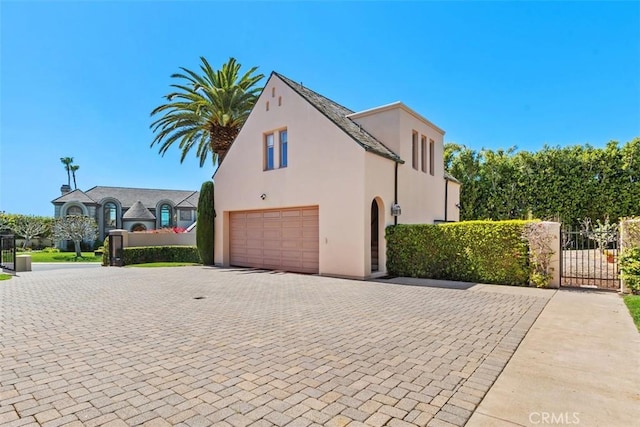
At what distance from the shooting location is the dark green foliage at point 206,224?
17.7 metres

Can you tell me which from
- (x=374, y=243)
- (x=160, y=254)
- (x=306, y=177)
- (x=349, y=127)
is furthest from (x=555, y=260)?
(x=160, y=254)

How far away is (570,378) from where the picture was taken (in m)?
3.85

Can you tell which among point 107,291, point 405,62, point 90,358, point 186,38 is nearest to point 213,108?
point 186,38

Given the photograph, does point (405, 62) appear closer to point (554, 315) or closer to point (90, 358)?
point (554, 315)

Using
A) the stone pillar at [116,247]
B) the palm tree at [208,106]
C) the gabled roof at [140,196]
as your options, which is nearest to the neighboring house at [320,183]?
the palm tree at [208,106]

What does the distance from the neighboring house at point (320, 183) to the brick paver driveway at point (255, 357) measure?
13.6 feet

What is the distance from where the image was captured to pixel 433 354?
4641 millimetres

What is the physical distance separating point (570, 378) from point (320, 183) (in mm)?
10252

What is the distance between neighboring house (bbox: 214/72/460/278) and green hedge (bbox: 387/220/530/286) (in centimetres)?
85

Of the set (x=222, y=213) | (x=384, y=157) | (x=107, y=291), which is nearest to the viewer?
(x=107, y=291)

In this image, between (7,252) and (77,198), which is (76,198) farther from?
(7,252)

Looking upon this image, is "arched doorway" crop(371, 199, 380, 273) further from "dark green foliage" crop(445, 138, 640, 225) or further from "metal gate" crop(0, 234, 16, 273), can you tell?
"metal gate" crop(0, 234, 16, 273)

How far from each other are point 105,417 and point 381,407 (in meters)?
2.53

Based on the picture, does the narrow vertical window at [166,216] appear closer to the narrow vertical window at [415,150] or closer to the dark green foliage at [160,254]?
the dark green foliage at [160,254]
